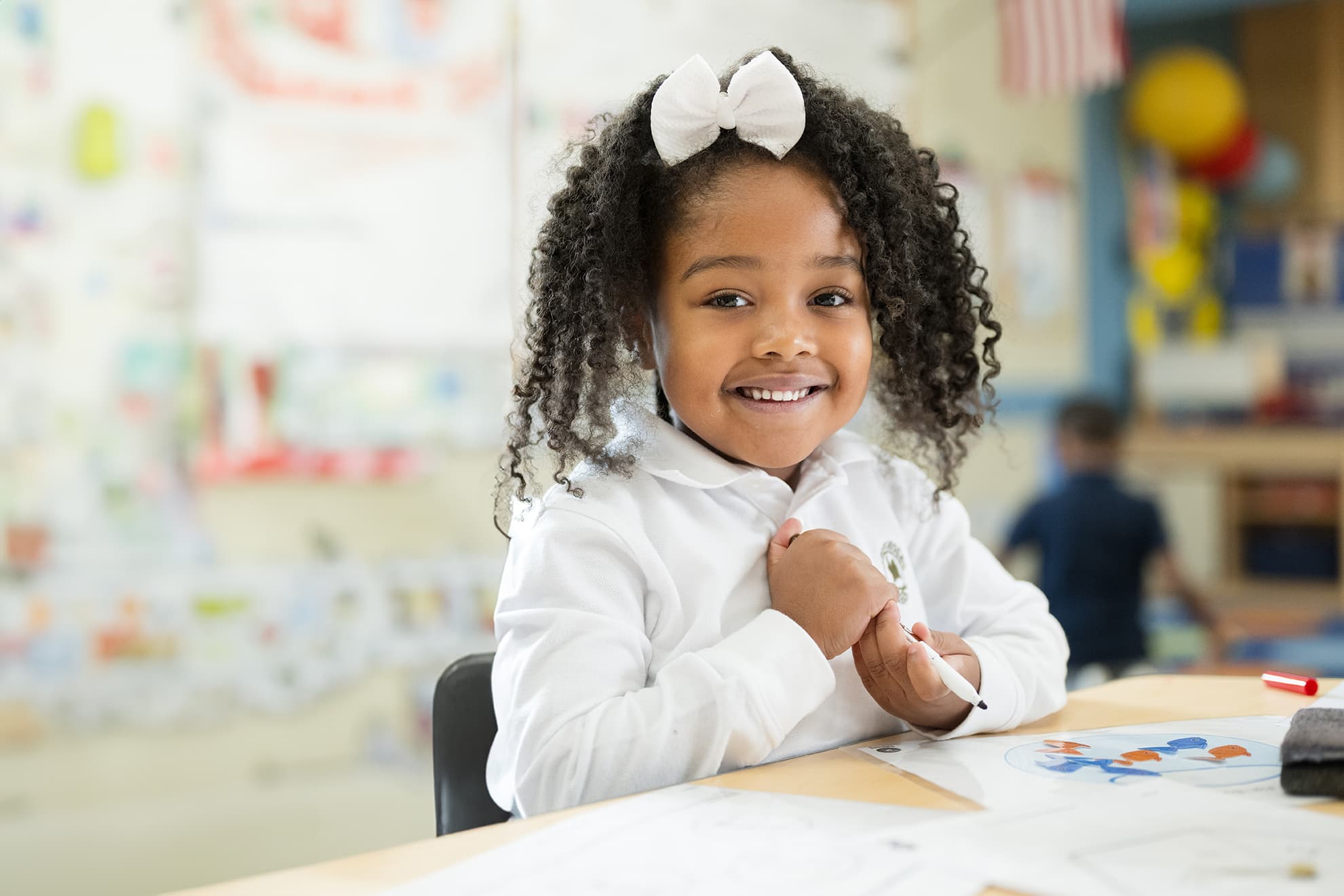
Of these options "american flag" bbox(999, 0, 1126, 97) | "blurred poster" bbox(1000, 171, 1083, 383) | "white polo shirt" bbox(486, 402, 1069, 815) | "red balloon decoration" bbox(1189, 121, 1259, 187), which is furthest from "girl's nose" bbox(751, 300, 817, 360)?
"red balloon decoration" bbox(1189, 121, 1259, 187)

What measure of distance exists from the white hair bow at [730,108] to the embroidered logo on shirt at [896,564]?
0.36 m

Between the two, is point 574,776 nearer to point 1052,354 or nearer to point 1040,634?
point 1040,634

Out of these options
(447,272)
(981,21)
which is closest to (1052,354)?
(981,21)

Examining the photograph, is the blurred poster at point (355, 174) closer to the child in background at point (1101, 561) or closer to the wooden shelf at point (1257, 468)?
the child in background at point (1101, 561)

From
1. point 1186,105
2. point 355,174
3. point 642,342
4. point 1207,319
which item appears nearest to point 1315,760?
point 642,342

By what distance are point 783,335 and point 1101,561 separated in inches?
78.8

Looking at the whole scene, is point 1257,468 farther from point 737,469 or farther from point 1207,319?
point 737,469

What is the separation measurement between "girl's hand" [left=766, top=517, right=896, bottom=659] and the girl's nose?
149 millimetres

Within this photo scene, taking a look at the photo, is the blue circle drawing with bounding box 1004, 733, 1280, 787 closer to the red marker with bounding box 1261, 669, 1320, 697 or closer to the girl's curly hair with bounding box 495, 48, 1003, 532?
the red marker with bounding box 1261, 669, 1320, 697

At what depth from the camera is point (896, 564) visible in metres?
1.13

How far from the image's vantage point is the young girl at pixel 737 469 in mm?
890

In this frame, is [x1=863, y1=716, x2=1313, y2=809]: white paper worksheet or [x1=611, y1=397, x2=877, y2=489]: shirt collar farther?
[x1=611, y1=397, x2=877, y2=489]: shirt collar

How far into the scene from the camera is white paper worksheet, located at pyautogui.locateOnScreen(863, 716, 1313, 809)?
0.77 metres

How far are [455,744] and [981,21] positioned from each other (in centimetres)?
344
